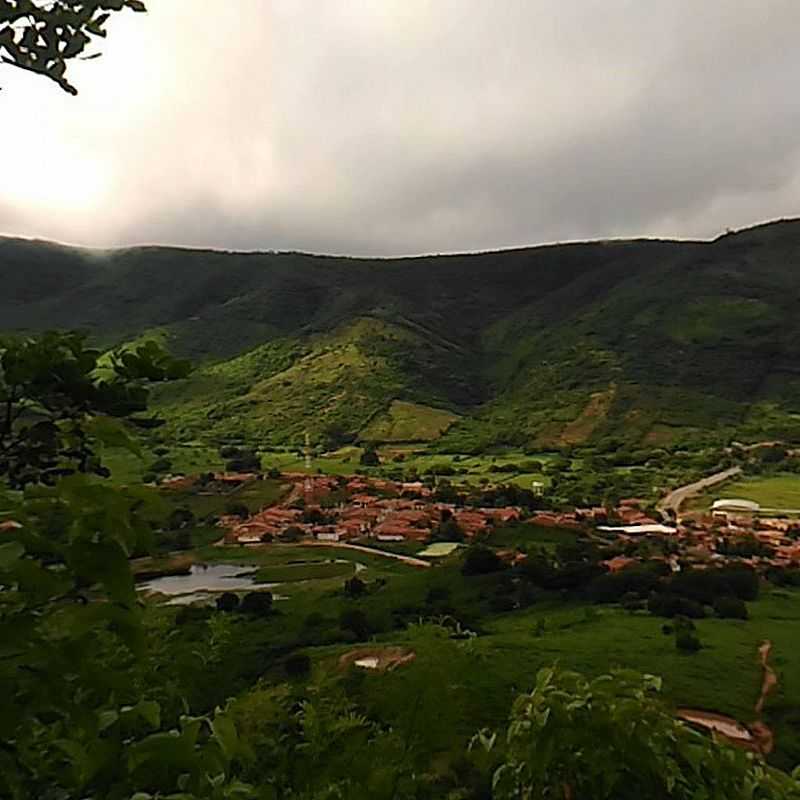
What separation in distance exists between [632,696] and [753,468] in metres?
119

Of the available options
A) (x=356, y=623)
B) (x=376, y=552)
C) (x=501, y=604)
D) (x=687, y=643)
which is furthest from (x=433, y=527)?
(x=687, y=643)

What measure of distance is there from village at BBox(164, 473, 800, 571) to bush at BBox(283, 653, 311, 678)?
29.4 metres

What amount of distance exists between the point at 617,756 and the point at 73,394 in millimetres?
2808

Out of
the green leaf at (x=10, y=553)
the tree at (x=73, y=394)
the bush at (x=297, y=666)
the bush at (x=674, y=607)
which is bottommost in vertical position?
the bush at (x=674, y=607)

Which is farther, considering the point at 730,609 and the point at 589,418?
the point at 589,418

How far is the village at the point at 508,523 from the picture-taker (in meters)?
69.9

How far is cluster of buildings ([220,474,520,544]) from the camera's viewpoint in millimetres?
79688

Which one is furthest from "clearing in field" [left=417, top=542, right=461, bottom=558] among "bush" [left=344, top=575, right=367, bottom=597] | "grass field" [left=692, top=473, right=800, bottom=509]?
"grass field" [left=692, top=473, right=800, bottom=509]

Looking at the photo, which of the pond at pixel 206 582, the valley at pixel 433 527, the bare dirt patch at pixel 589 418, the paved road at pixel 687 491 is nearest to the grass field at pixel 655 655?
the valley at pixel 433 527

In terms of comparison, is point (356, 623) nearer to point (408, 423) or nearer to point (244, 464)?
point (244, 464)

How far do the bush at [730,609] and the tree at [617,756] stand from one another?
5233cm

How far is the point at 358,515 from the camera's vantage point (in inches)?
3403

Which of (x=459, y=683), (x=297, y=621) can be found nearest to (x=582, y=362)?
(x=297, y=621)

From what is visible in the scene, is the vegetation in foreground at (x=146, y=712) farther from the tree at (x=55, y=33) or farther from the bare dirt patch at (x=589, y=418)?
the bare dirt patch at (x=589, y=418)
